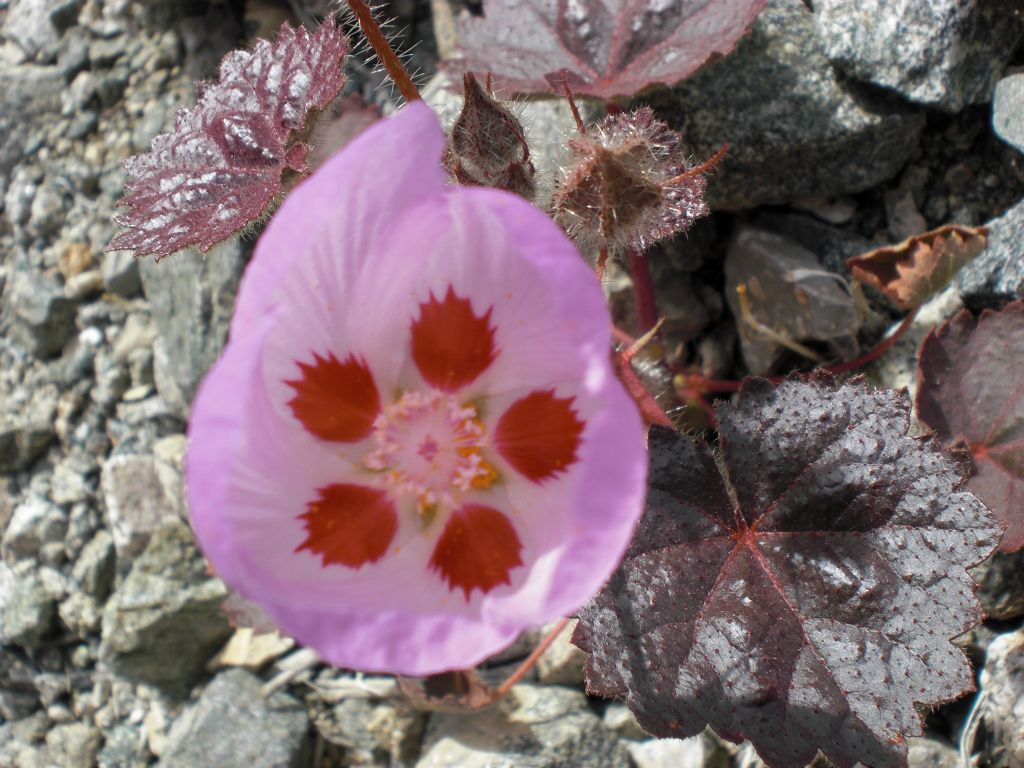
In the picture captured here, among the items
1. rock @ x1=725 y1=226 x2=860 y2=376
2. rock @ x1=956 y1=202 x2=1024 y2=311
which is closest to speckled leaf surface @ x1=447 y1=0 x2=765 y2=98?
rock @ x1=725 y1=226 x2=860 y2=376

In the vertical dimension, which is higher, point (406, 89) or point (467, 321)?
point (406, 89)

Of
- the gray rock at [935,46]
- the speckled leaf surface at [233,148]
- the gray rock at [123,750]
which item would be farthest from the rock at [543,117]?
the gray rock at [123,750]

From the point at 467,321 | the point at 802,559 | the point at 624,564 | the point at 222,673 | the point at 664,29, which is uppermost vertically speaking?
the point at 467,321

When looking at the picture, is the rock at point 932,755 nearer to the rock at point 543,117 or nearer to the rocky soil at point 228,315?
the rocky soil at point 228,315

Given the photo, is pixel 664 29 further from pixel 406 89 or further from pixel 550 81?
pixel 406 89

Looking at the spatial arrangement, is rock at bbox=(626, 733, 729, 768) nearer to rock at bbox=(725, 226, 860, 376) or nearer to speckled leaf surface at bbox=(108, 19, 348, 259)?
rock at bbox=(725, 226, 860, 376)

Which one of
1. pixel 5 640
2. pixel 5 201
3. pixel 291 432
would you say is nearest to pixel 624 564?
pixel 291 432
